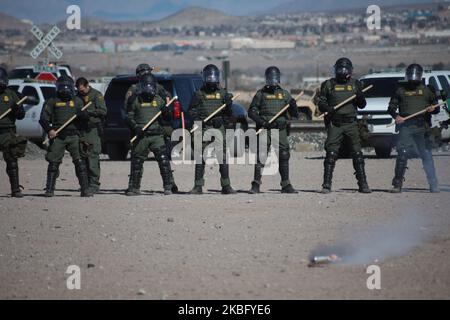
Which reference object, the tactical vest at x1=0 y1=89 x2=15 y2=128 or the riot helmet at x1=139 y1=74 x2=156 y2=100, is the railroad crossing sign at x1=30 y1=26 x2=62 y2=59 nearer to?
the tactical vest at x1=0 y1=89 x2=15 y2=128

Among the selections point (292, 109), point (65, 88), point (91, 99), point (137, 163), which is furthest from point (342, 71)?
point (65, 88)

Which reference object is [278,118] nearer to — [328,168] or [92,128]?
[328,168]

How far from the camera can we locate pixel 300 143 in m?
30.4

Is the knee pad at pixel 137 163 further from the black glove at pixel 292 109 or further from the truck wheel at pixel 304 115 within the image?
the truck wheel at pixel 304 115

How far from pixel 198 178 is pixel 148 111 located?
1312mm

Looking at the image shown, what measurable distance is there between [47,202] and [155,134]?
203 cm

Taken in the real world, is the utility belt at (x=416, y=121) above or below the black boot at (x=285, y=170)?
above

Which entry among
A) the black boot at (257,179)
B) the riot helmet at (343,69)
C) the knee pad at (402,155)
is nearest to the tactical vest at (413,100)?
the knee pad at (402,155)

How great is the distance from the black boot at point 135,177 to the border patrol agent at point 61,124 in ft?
2.34

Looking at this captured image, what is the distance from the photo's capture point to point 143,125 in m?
18.1

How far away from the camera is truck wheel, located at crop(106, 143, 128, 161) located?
86.8ft

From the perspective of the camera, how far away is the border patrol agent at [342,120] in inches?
714

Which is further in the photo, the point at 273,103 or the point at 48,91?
the point at 48,91
